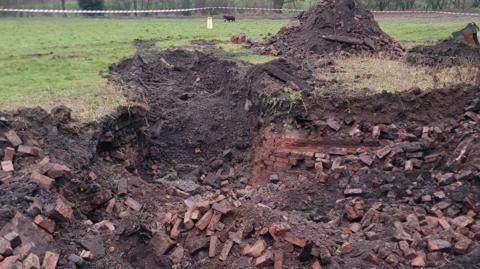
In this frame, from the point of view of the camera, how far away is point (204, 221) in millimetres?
6633

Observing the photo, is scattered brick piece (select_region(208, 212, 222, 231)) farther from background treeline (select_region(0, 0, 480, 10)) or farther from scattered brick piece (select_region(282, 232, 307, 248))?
background treeline (select_region(0, 0, 480, 10))

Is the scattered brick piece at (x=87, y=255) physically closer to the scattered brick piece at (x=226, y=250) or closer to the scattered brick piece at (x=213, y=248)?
the scattered brick piece at (x=213, y=248)

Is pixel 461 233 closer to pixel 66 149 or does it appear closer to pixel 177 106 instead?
pixel 66 149

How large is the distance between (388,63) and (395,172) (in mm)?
6300

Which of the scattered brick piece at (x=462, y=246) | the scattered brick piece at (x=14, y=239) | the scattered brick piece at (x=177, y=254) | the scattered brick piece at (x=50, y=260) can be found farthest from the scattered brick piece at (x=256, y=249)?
the scattered brick piece at (x=14, y=239)

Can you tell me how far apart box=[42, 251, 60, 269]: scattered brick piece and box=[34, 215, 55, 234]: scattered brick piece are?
0.43 m

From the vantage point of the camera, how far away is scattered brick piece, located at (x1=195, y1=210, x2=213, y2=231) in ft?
21.7

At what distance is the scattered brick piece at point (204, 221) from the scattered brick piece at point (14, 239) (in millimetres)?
1781

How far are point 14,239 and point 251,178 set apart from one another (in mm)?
4492

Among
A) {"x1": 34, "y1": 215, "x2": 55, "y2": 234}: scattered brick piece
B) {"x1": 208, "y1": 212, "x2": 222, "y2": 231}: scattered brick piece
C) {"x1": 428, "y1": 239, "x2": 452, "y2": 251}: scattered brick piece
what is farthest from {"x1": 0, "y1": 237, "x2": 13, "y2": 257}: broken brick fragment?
{"x1": 428, "y1": 239, "x2": 452, "y2": 251}: scattered brick piece

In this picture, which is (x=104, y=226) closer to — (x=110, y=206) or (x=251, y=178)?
(x=110, y=206)

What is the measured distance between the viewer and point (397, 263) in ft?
20.3

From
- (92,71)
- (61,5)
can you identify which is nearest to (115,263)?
(92,71)

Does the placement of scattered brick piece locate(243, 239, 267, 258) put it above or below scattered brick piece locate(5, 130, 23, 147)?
below
